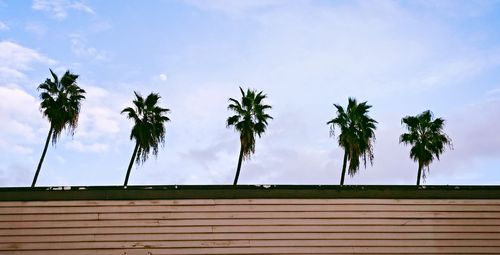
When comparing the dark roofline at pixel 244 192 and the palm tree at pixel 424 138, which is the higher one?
the palm tree at pixel 424 138

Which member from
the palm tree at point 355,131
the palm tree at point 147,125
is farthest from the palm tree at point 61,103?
the palm tree at point 355,131

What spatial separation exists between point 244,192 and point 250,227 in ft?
2.81

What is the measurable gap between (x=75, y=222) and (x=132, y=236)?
4.57ft

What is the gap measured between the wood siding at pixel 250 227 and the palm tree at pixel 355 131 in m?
14.5

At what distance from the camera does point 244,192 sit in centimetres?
1150

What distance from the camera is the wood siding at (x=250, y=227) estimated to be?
11023 mm

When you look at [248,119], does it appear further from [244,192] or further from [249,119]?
[244,192]

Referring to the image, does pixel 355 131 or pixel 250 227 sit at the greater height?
pixel 355 131

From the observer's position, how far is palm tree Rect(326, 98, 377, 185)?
26.0m

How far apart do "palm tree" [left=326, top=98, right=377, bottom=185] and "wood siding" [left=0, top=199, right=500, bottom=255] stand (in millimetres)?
14518

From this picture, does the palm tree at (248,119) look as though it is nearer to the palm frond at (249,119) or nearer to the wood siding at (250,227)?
the palm frond at (249,119)

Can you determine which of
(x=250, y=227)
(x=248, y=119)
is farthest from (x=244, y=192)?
(x=248, y=119)

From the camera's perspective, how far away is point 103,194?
448 inches

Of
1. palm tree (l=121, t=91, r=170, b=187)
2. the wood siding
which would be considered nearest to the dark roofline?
the wood siding
